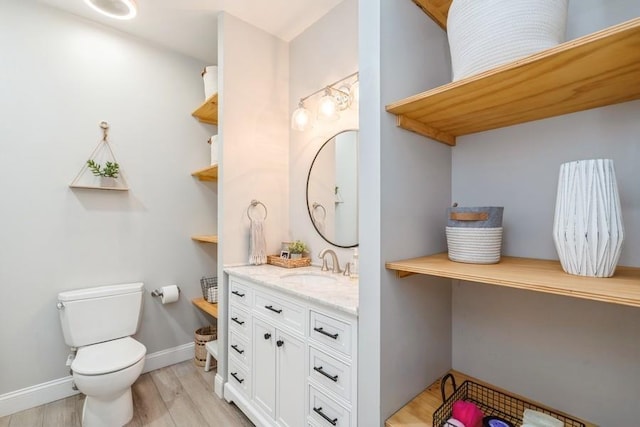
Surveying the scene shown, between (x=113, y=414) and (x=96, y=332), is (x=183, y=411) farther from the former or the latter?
(x=96, y=332)

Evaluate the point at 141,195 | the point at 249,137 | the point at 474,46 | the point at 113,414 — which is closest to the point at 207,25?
the point at 249,137

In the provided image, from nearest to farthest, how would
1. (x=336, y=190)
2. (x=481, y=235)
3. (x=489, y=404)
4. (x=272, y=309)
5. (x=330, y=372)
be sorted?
(x=481, y=235) < (x=489, y=404) < (x=330, y=372) < (x=272, y=309) < (x=336, y=190)

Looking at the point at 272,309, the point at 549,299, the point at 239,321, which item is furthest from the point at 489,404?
the point at 239,321

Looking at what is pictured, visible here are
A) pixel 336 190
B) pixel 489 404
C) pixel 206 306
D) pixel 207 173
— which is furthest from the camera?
pixel 207 173

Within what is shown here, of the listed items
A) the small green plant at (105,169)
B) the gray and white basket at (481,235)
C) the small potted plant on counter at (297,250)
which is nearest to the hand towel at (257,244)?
the small potted plant on counter at (297,250)

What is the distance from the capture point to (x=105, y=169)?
2162mm

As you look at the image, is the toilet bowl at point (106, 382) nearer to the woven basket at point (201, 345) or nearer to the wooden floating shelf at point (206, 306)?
the wooden floating shelf at point (206, 306)

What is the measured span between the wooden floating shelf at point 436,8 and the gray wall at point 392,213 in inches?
1.3

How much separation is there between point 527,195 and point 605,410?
736mm

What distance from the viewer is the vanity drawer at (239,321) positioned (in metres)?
1.77

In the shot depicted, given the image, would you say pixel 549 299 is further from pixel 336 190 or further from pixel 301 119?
pixel 301 119

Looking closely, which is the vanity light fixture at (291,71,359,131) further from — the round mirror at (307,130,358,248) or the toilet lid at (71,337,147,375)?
the toilet lid at (71,337,147,375)

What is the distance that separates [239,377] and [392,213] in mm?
1585

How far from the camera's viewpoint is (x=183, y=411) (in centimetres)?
188
